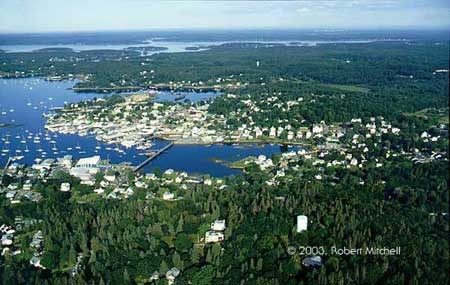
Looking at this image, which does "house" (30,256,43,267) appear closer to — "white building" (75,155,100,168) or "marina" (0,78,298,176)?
"white building" (75,155,100,168)

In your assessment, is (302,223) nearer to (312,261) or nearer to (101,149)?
(312,261)

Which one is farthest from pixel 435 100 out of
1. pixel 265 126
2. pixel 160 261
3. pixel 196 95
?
pixel 160 261

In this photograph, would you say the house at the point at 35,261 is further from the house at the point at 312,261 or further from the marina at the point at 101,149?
the marina at the point at 101,149

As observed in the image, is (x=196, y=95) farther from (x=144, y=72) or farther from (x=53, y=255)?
(x=53, y=255)

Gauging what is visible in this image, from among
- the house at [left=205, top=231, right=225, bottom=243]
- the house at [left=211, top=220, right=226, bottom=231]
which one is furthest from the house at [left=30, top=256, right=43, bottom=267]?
the house at [left=211, top=220, right=226, bottom=231]

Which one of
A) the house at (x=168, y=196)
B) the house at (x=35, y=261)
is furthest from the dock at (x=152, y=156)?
the house at (x=35, y=261)

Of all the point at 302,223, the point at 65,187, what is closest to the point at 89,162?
the point at 65,187

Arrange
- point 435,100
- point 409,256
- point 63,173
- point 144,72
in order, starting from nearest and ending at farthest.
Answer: point 409,256 < point 63,173 < point 435,100 < point 144,72
